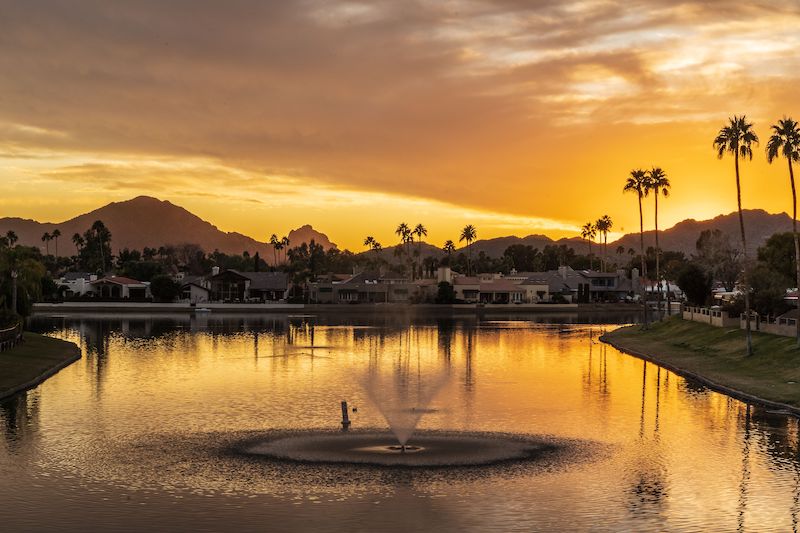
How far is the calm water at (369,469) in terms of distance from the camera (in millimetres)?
31875

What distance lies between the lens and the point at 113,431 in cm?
4872

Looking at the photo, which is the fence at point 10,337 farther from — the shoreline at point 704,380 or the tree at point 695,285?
the tree at point 695,285

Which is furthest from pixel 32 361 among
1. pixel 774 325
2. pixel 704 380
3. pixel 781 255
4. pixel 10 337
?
pixel 781 255

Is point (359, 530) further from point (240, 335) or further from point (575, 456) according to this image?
point (240, 335)

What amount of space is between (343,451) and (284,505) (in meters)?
10.2

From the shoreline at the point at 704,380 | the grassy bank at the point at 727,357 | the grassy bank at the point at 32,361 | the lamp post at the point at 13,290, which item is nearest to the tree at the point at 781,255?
the grassy bank at the point at 727,357

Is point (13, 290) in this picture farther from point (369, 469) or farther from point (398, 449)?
point (369, 469)

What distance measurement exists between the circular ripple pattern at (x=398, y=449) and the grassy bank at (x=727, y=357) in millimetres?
21119

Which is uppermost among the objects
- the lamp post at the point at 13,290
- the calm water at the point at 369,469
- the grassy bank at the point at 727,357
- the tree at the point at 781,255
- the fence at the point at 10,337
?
the tree at the point at 781,255

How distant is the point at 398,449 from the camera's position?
4381 centimetres

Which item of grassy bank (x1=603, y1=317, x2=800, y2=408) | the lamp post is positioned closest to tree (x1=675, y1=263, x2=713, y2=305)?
grassy bank (x1=603, y1=317, x2=800, y2=408)

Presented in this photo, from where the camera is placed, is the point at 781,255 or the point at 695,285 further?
the point at 695,285

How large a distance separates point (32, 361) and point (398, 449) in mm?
45650

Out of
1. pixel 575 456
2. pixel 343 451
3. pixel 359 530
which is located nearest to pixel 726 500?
pixel 575 456
